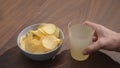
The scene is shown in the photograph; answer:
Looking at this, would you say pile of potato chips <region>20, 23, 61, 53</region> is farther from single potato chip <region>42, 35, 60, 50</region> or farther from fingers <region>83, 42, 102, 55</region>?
fingers <region>83, 42, 102, 55</region>

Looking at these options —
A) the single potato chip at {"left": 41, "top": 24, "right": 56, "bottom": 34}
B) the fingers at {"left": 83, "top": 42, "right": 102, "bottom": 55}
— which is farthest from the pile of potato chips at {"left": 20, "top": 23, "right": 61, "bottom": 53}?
the fingers at {"left": 83, "top": 42, "right": 102, "bottom": 55}

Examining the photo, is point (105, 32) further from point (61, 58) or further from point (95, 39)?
point (61, 58)

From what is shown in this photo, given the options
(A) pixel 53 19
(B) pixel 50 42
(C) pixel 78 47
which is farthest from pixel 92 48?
(A) pixel 53 19

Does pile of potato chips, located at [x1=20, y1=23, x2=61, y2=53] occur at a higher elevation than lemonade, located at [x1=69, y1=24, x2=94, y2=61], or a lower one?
higher

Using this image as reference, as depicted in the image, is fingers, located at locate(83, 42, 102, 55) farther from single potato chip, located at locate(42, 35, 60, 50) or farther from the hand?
single potato chip, located at locate(42, 35, 60, 50)

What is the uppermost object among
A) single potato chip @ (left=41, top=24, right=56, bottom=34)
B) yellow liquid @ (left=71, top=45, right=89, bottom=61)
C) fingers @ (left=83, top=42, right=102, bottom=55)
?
single potato chip @ (left=41, top=24, right=56, bottom=34)
